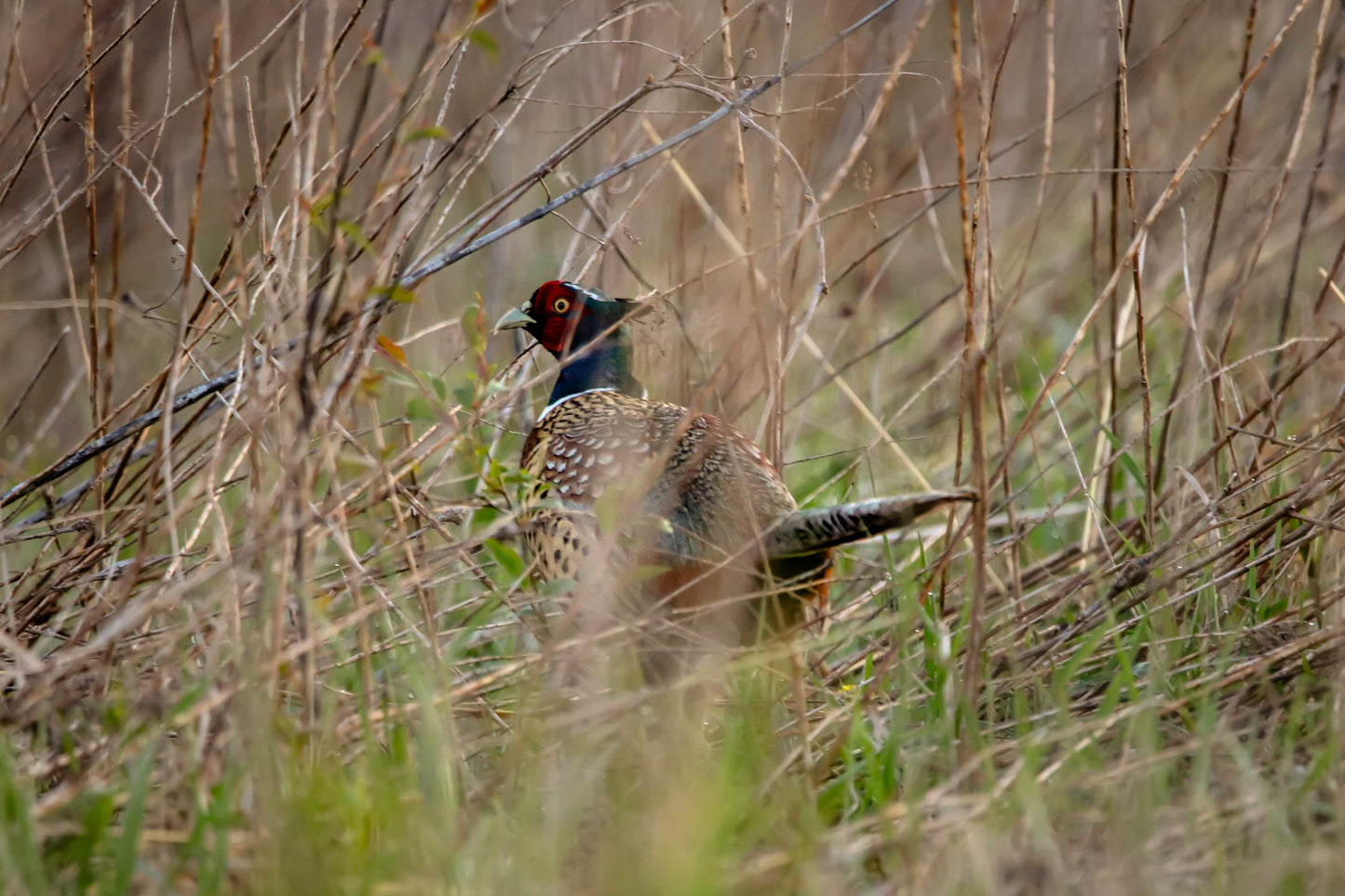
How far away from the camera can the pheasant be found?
2580 millimetres

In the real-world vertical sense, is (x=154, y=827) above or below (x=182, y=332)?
below

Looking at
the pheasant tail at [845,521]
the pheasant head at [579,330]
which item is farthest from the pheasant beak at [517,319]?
the pheasant tail at [845,521]

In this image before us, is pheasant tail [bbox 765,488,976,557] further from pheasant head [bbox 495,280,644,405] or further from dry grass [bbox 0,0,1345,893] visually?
pheasant head [bbox 495,280,644,405]

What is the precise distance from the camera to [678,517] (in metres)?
3.06

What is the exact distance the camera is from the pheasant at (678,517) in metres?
2.58

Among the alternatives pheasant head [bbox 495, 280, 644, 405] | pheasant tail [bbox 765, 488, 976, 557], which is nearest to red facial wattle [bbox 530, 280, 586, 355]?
pheasant head [bbox 495, 280, 644, 405]

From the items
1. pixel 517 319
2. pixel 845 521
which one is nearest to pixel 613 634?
pixel 845 521

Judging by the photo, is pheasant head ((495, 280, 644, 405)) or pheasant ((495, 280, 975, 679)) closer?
pheasant ((495, 280, 975, 679))

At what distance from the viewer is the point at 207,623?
7.86 ft

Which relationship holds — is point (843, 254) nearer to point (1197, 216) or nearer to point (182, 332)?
point (1197, 216)

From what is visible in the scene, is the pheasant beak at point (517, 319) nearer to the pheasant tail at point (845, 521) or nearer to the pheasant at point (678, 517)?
the pheasant at point (678, 517)

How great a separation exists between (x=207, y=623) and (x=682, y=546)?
3.63 feet

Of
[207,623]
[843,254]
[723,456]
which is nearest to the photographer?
[207,623]


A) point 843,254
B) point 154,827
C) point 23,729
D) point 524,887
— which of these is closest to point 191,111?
point 843,254
